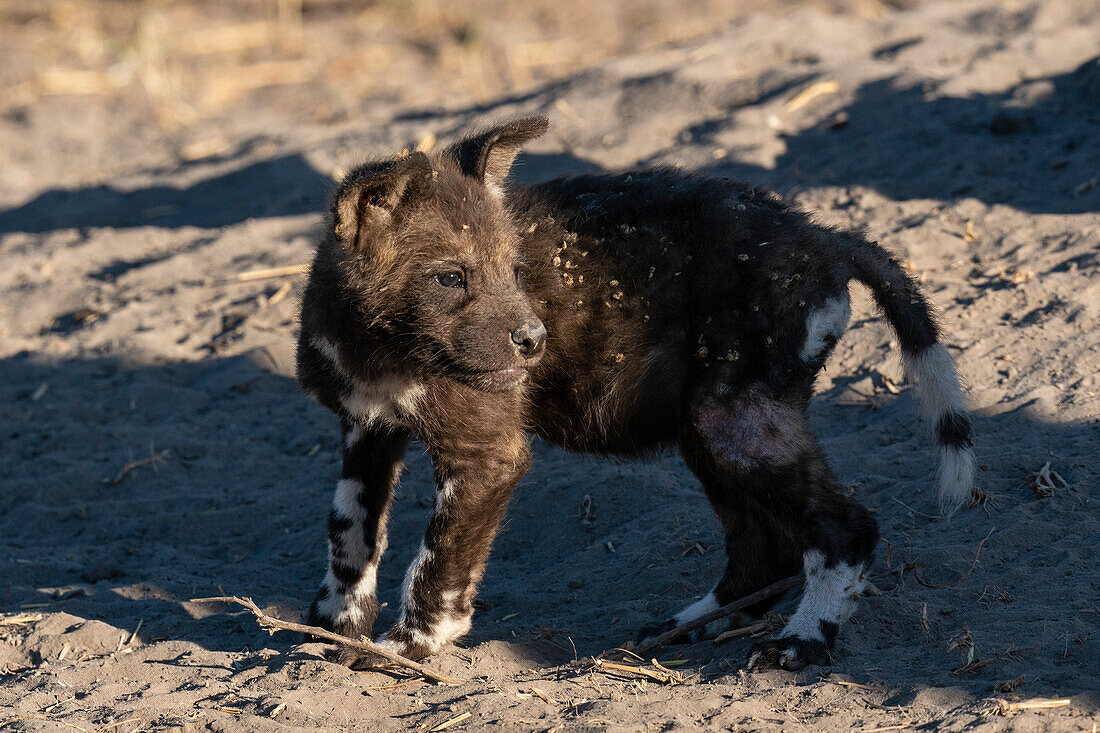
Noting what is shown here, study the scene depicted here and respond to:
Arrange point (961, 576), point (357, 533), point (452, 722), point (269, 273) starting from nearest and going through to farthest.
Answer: point (452, 722), point (961, 576), point (357, 533), point (269, 273)

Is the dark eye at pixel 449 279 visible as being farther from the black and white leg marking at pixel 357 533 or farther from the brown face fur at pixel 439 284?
the black and white leg marking at pixel 357 533

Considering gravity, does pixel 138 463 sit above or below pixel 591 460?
below

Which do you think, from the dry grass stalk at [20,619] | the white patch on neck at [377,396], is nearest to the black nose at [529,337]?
the white patch on neck at [377,396]

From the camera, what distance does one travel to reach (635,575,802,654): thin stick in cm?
466

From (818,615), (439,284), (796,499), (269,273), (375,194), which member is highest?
(375,194)

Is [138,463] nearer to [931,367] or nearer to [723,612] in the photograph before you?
[723,612]

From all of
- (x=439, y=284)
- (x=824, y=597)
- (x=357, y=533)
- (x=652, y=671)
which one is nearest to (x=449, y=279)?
(x=439, y=284)

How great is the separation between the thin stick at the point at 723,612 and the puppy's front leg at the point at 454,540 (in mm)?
809

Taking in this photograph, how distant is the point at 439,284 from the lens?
4547 millimetres

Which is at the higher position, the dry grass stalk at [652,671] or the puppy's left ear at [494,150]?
the puppy's left ear at [494,150]

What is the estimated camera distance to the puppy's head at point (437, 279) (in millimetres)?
4434

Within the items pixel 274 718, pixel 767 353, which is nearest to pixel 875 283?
pixel 767 353

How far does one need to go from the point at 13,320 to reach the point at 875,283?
7415 mm

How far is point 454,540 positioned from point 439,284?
1090mm
